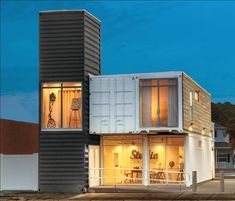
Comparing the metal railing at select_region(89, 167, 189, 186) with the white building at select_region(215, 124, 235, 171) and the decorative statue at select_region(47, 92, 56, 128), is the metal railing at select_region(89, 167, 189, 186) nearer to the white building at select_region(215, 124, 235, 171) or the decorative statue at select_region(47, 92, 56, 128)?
the decorative statue at select_region(47, 92, 56, 128)

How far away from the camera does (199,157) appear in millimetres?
41188

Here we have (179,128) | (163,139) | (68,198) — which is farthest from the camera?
(163,139)

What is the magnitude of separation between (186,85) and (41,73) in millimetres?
8133

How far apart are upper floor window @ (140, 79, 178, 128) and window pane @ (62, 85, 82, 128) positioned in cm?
343

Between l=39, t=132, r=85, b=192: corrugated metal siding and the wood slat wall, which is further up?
the wood slat wall

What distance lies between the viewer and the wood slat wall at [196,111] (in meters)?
35.4

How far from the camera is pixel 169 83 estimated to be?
34781mm

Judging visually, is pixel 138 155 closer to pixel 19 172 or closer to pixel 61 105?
pixel 61 105

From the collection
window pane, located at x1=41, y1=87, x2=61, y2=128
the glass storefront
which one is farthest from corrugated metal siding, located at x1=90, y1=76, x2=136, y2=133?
window pane, located at x1=41, y1=87, x2=61, y2=128

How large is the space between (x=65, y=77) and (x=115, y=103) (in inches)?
123

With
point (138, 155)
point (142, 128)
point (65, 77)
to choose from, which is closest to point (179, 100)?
point (142, 128)

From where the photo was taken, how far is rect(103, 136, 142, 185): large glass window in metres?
36.6

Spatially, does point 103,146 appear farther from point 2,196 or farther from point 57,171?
point 2,196

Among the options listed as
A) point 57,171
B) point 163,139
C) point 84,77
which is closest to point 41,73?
point 84,77
